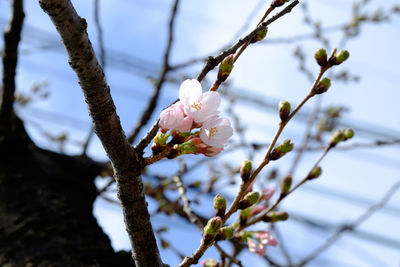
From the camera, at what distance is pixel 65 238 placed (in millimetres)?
1273

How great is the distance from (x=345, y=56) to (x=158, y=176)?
5.36 ft

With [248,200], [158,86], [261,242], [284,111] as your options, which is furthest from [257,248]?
[158,86]

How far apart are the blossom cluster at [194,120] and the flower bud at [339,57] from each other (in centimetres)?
35

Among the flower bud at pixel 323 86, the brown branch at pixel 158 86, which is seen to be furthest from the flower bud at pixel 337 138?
the brown branch at pixel 158 86

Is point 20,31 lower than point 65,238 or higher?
higher

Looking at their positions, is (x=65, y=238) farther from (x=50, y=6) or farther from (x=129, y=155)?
(x=50, y=6)

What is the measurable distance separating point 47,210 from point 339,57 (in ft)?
3.44

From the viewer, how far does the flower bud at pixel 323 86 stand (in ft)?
3.31

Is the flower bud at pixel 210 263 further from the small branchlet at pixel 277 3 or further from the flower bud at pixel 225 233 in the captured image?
the small branchlet at pixel 277 3

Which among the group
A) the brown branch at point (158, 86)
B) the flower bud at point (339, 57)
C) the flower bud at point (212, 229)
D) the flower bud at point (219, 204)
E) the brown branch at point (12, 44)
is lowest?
the flower bud at point (212, 229)

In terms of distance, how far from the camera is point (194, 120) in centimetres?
87

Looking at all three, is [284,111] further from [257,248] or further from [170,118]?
[257,248]

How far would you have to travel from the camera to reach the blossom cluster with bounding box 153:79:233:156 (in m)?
→ 0.83

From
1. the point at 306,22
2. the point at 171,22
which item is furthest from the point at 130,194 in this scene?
the point at 306,22
